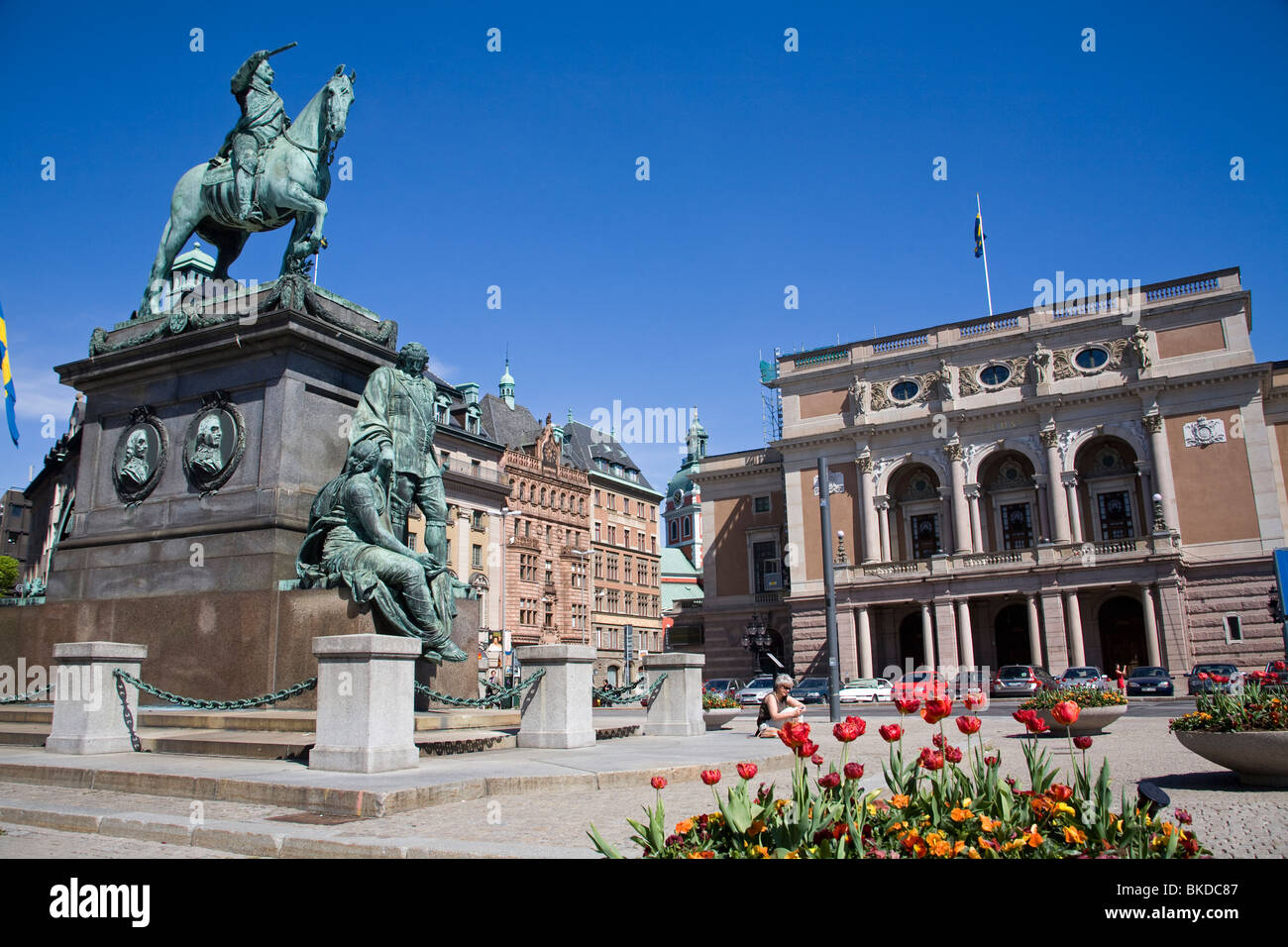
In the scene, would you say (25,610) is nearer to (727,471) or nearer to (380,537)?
(380,537)

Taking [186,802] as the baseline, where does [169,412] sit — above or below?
above

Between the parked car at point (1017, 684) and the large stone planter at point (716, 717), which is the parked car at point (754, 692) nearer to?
the parked car at point (1017, 684)

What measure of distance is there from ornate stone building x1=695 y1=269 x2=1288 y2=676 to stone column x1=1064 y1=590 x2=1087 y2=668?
0.12 meters

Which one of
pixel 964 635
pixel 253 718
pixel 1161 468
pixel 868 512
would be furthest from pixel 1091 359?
pixel 253 718

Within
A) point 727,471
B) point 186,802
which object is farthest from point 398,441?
point 727,471

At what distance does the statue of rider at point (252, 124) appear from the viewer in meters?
13.2

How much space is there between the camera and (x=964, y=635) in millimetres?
51875

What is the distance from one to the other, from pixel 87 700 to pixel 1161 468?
5316cm

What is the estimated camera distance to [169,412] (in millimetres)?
12555

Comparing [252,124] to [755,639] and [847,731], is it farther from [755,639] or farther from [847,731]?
[755,639]

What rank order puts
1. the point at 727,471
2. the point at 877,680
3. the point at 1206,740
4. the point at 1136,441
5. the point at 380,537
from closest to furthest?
the point at 1206,740 < the point at 380,537 < the point at 877,680 < the point at 1136,441 < the point at 727,471

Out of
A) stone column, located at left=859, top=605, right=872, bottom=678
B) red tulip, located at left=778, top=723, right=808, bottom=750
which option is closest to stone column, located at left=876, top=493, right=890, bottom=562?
stone column, located at left=859, top=605, right=872, bottom=678

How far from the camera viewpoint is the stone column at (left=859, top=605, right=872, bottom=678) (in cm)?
5453
